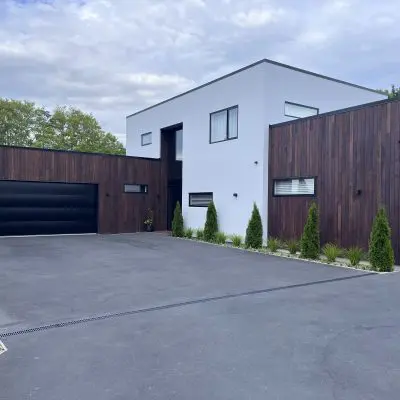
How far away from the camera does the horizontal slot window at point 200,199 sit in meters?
13.8

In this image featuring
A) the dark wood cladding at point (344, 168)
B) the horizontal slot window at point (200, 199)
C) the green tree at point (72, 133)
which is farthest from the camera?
the green tree at point (72, 133)

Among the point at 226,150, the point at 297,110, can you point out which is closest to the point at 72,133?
the point at 226,150

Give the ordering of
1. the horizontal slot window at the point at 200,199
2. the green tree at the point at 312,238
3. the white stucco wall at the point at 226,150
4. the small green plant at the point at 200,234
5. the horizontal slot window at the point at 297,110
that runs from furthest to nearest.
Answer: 1. the horizontal slot window at the point at 200,199
2. the small green plant at the point at 200,234
3. the horizontal slot window at the point at 297,110
4. the white stucco wall at the point at 226,150
5. the green tree at the point at 312,238

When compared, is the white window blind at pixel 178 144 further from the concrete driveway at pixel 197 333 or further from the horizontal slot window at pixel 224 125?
the concrete driveway at pixel 197 333

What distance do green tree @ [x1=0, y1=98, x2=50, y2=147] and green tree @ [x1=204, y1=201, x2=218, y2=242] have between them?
794 inches

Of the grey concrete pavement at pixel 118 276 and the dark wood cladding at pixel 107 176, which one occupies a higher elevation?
the dark wood cladding at pixel 107 176

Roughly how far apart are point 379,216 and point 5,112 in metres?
26.9

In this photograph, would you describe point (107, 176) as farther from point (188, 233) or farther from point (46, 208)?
point (188, 233)

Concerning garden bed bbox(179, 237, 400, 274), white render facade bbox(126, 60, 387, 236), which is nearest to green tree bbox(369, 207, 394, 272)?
garden bed bbox(179, 237, 400, 274)

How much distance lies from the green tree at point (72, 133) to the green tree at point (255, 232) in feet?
68.3

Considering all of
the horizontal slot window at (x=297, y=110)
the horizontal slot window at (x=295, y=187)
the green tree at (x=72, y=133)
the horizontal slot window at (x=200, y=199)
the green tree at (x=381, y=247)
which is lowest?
the green tree at (x=381, y=247)

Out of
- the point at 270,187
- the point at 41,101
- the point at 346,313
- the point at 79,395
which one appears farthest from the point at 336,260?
the point at 41,101

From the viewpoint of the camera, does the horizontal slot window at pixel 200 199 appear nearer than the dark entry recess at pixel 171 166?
Yes

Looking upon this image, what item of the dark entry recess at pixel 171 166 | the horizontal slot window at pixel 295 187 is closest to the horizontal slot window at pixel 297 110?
the horizontal slot window at pixel 295 187
